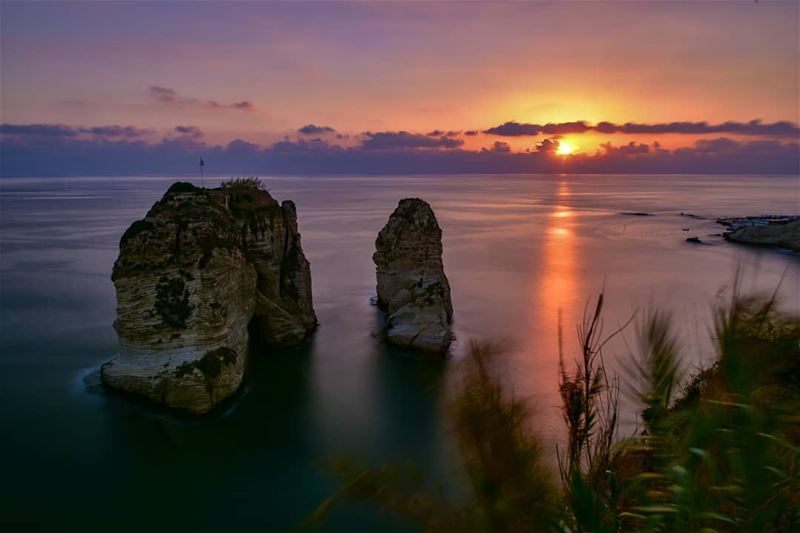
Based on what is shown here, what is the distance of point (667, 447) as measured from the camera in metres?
3.47

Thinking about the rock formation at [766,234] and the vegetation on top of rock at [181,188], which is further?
the rock formation at [766,234]

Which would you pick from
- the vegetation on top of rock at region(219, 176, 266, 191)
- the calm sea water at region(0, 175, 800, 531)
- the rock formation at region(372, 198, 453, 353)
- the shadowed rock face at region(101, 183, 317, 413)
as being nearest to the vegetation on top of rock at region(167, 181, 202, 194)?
the shadowed rock face at region(101, 183, 317, 413)

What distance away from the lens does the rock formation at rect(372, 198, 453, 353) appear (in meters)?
21.4

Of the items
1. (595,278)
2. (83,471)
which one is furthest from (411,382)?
(595,278)

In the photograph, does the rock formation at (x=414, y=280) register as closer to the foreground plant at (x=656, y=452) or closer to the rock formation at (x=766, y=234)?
the foreground plant at (x=656, y=452)

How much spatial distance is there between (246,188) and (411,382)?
10.4m

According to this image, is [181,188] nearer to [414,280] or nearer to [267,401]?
[267,401]

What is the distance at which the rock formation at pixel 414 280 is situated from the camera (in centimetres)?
2141

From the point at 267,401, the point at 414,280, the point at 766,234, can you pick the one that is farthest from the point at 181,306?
the point at 766,234

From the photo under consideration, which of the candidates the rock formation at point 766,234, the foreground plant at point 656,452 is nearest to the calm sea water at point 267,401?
the foreground plant at point 656,452

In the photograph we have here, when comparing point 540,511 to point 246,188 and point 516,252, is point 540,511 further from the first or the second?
point 516,252

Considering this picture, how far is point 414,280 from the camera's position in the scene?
79.2 feet

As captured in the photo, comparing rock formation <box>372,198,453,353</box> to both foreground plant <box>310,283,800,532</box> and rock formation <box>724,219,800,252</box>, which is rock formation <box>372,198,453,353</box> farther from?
rock formation <box>724,219,800,252</box>

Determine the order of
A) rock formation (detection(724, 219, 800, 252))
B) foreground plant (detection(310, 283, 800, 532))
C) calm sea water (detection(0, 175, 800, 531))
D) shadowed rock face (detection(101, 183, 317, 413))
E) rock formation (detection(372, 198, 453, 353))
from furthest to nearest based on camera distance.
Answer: rock formation (detection(724, 219, 800, 252)) → rock formation (detection(372, 198, 453, 353)) → shadowed rock face (detection(101, 183, 317, 413)) → calm sea water (detection(0, 175, 800, 531)) → foreground plant (detection(310, 283, 800, 532))
